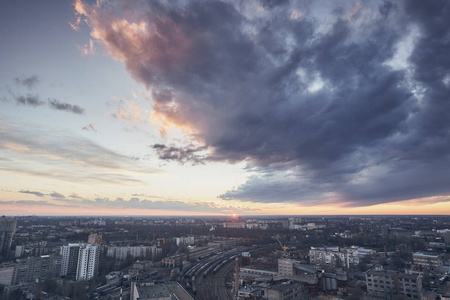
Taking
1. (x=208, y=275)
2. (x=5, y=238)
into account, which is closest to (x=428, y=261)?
(x=208, y=275)

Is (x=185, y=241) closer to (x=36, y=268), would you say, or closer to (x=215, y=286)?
(x=36, y=268)

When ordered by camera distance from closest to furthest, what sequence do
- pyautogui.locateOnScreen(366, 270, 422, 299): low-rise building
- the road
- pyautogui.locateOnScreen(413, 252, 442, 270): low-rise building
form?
pyautogui.locateOnScreen(366, 270, 422, 299): low-rise building
the road
pyautogui.locateOnScreen(413, 252, 442, 270): low-rise building

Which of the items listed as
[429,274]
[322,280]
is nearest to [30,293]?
[322,280]

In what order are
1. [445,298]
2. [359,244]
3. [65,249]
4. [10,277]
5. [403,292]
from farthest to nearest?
[359,244] → [65,249] → [10,277] → [403,292] → [445,298]

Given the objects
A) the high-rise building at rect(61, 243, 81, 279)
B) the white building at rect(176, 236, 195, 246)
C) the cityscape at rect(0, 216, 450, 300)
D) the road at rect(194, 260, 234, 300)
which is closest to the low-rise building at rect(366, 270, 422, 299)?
the cityscape at rect(0, 216, 450, 300)

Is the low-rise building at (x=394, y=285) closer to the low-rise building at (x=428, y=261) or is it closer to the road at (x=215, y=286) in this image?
the road at (x=215, y=286)

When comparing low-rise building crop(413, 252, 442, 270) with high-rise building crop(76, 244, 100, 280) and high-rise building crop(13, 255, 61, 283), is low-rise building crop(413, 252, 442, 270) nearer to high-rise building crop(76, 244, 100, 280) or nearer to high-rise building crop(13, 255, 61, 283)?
high-rise building crop(76, 244, 100, 280)

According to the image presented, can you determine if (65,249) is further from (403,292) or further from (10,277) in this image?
(403,292)

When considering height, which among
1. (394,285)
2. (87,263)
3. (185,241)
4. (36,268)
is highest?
(87,263)
